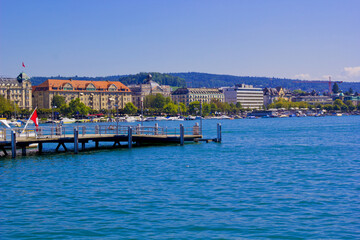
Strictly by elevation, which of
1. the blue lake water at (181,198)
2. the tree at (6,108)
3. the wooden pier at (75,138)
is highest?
the tree at (6,108)

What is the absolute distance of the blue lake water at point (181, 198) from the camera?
69.3 ft

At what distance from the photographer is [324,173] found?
35.2 m

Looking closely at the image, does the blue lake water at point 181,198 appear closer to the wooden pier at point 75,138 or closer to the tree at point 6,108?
the wooden pier at point 75,138

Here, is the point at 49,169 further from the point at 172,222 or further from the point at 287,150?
the point at 287,150

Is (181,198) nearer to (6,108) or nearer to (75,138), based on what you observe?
(75,138)

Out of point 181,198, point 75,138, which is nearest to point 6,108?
point 75,138

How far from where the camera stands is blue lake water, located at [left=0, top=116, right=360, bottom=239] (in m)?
21.1

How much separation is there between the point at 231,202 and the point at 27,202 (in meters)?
10.5

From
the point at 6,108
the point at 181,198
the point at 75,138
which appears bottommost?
the point at 181,198

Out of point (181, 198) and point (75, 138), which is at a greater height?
point (75, 138)

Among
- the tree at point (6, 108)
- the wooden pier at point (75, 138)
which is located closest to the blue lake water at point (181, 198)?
the wooden pier at point (75, 138)

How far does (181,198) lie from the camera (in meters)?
26.9

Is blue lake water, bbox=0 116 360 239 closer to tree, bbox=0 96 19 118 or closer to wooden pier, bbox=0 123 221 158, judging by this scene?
wooden pier, bbox=0 123 221 158

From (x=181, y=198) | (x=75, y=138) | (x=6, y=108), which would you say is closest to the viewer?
(x=181, y=198)
